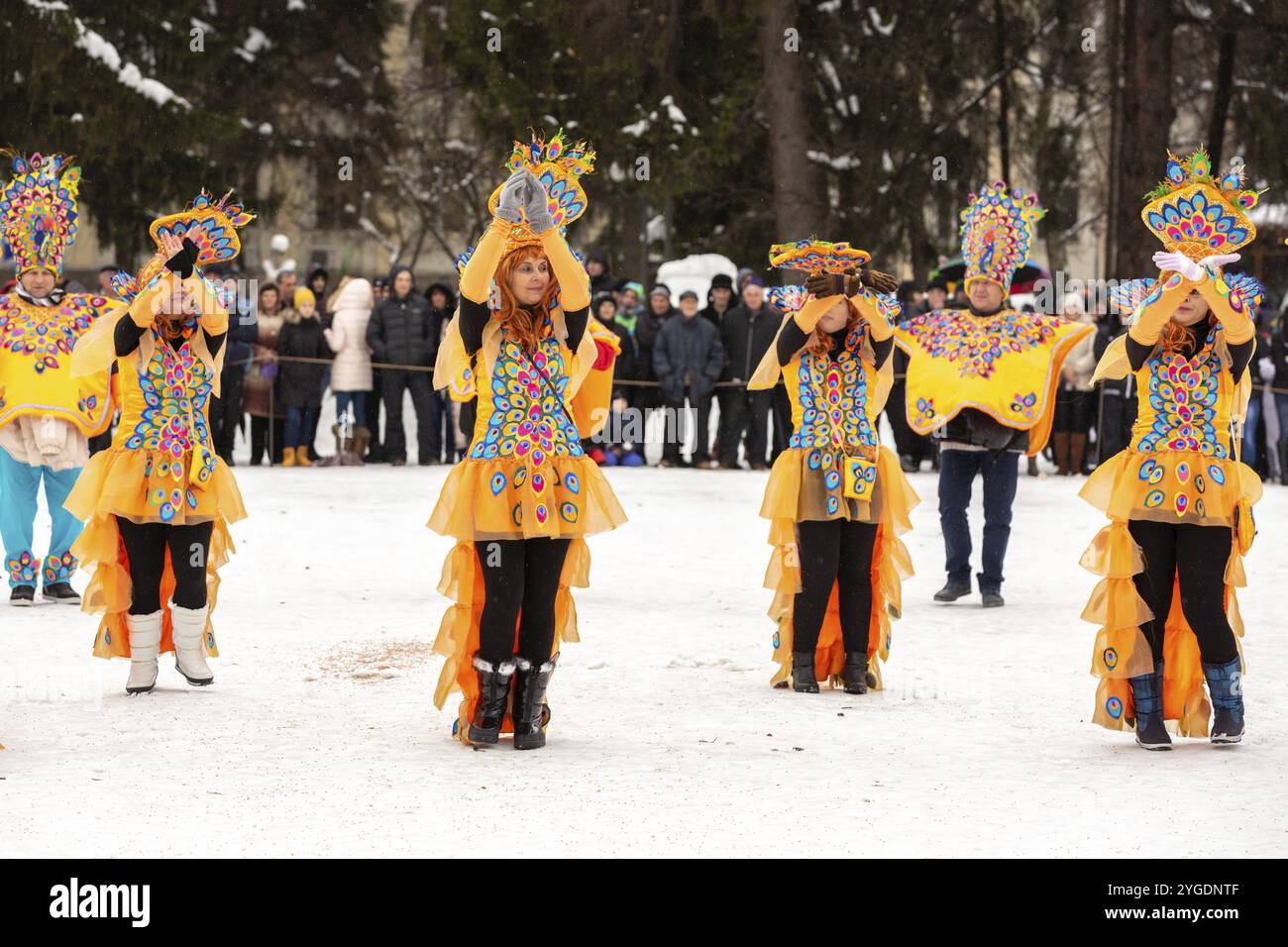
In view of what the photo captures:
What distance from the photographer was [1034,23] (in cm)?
2652

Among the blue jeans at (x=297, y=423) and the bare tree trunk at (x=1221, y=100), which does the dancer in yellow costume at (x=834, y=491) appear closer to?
the blue jeans at (x=297, y=423)

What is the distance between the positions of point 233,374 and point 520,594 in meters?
12.4

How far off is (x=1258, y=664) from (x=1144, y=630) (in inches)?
76.3

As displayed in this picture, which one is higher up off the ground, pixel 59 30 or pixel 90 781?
pixel 59 30

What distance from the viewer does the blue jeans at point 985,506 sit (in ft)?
35.3

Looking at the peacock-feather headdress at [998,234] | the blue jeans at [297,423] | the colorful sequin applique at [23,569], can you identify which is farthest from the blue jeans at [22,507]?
the blue jeans at [297,423]

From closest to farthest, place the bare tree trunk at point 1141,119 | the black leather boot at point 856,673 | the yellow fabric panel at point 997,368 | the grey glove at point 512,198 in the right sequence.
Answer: the grey glove at point 512,198 < the black leather boot at point 856,673 < the yellow fabric panel at point 997,368 < the bare tree trunk at point 1141,119

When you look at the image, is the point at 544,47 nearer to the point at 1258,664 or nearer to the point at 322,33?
the point at 322,33

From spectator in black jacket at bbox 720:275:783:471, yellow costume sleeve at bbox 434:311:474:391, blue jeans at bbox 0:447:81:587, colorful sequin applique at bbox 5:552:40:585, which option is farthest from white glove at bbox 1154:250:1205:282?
spectator in black jacket at bbox 720:275:783:471

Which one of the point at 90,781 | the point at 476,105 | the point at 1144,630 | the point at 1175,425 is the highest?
the point at 476,105

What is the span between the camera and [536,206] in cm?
652

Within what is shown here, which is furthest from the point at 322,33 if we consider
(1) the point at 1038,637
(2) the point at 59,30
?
(1) the point at 1038,637

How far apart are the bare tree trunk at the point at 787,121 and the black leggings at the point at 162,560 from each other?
17.1m

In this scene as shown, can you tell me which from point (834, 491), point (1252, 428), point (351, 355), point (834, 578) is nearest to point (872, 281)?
point (834, 491)
